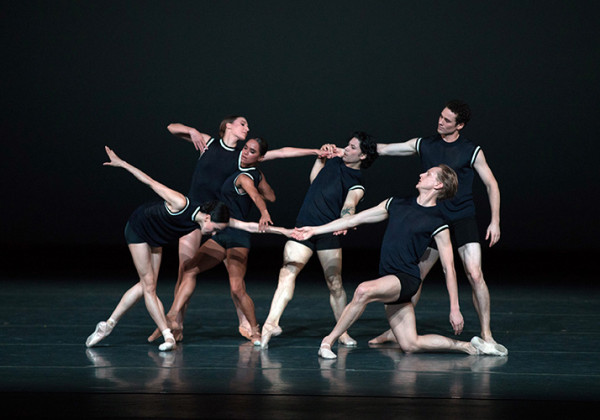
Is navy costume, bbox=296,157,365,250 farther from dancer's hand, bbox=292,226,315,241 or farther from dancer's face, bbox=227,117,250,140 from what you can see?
dancer's face, bbox=227,117,250,140

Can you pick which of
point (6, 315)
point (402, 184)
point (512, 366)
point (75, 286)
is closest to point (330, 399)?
point (512, 366)

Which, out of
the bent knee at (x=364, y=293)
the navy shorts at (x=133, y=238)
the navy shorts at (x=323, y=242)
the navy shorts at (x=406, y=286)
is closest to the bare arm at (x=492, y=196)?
the navy shorts at (x=406, y=286)

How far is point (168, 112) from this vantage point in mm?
11555

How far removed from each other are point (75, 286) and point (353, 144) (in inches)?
156

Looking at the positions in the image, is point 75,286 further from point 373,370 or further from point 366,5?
point 366,5

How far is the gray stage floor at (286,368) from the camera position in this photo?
3.66m

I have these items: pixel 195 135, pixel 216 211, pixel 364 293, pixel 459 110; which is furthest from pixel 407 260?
pixel 195 135

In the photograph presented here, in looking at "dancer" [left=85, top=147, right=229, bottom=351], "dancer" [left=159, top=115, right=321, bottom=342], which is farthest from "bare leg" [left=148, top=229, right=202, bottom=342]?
"dancer" [left=85, top=147, right=229, bottom=351]

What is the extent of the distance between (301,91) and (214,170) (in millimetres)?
5978

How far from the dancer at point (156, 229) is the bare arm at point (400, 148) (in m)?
1.17

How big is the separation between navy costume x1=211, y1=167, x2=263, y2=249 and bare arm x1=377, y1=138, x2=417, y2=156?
84cm

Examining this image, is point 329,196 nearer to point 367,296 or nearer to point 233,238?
point 233,238

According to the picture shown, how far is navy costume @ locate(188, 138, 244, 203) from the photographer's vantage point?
5.67 meters

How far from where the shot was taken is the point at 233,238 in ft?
18.1
